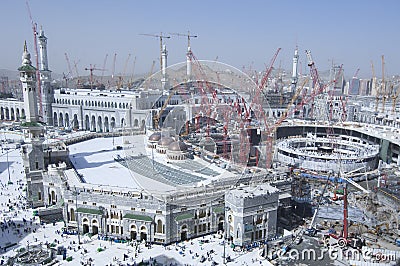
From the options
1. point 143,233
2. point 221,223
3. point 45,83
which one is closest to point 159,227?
point 143,233

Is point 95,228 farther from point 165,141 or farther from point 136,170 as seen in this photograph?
point 165,141

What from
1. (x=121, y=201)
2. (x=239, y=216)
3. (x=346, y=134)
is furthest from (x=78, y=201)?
(x=346, y=134)

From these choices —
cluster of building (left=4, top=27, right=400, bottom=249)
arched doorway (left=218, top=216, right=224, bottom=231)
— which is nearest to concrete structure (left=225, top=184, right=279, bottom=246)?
cluster of building (left=4, top=27, right=400, bottom=249)

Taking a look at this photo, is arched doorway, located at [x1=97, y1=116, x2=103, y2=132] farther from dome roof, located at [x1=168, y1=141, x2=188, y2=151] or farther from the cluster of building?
dome roof, located at [x1=168, y1=141, x2=188, y2=151]

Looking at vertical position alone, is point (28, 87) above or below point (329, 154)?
above

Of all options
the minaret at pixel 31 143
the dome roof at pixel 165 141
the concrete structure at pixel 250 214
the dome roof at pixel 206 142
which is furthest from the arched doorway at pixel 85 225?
the dome roof at pixel 206 142

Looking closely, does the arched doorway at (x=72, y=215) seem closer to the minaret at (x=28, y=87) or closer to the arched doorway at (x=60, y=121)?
the minaret at (x=28, y=87)
